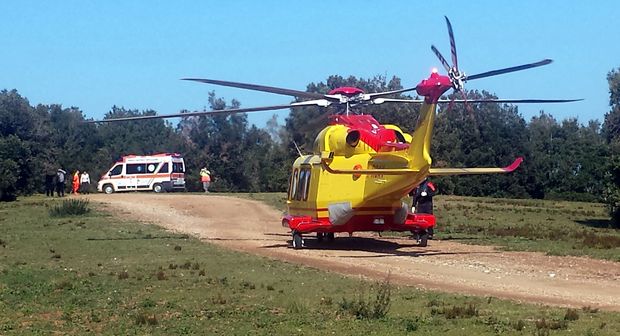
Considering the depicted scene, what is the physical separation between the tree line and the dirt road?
36421 mm

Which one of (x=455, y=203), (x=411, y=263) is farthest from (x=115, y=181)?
(x=411, y=263)

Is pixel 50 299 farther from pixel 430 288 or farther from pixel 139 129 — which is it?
pixel 139 129


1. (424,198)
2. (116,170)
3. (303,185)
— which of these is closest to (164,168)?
(116,170)

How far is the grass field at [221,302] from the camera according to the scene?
535 inches

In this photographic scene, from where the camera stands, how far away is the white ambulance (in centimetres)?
6531

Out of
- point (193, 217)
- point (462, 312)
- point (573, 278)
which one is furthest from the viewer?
point (193, 217)

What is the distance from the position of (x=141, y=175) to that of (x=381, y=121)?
19564 millimetres

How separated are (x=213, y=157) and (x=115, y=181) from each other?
105 ft

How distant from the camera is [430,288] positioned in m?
18.6

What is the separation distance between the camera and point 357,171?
79.3 ft

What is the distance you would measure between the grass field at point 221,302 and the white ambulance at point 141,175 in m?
39.9

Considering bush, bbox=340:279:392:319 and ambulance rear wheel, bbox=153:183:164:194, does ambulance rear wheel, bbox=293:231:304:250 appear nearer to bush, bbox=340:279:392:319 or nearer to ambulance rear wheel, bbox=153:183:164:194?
bush, bbox=340:279:392:319

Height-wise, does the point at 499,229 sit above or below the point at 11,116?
below

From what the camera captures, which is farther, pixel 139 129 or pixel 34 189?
pixel 139 129
